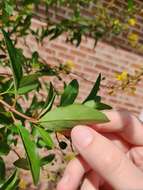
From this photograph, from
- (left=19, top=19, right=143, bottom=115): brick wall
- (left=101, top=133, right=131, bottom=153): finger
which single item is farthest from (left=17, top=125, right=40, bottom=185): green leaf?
(left=19, top=19, right=143, bottom=115): brick wall

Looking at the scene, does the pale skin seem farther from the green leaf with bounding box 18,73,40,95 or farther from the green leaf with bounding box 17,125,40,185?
the green leaf with bounding box 18,73,40,95

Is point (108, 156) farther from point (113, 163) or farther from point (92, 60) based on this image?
point (92, 60)

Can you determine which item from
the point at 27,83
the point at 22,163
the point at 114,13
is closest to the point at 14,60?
the point at 27,83

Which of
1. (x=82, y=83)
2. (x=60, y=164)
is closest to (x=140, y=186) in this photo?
(x=60, y=164)

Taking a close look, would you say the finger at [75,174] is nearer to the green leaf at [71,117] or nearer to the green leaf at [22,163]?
the green leaf at [71,117]

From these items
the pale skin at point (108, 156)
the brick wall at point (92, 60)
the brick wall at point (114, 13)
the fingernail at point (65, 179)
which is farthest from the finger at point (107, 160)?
the brick wall at point (92, 60)
